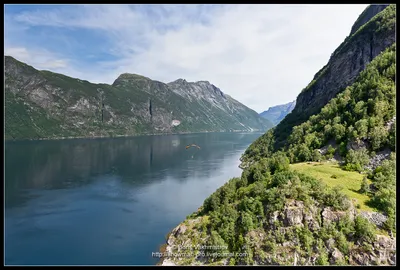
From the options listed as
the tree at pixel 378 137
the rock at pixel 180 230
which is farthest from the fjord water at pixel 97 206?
the tree at pixel 378 137

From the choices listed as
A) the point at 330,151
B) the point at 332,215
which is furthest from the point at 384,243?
the point at 330,151

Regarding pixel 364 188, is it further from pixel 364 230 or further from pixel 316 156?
pixel 316 156

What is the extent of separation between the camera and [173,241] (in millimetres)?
52375

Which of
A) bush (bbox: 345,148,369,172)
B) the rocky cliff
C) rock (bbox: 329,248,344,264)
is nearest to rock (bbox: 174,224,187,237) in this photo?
the rocky cliff

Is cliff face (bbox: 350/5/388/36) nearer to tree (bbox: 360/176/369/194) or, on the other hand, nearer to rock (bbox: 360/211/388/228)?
tree (bbox: 360/176/369/194)

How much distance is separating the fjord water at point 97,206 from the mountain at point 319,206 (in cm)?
1442

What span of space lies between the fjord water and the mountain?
1442 cm

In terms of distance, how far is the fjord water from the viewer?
2227 inches

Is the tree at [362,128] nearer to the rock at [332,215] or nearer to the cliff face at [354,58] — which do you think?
the rock at [332,215]

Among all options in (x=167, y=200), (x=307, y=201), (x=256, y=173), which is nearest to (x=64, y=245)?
(x=167, y=200)

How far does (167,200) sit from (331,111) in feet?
181

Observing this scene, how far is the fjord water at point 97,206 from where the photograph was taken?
186 ft

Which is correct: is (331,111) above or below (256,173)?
above

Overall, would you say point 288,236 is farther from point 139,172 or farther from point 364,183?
point 139,172
